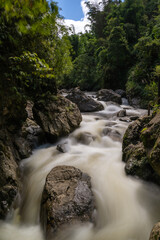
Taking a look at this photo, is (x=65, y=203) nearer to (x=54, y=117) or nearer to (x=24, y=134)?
(x=24, y=134)

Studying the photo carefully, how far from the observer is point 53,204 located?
7.77ft

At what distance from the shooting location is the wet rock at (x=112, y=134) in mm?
5455

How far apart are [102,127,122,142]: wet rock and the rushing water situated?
838mm

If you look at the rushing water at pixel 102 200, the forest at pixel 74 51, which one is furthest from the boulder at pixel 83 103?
the rushing water at pixel 102 200

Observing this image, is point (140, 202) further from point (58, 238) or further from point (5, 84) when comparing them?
point (5, 84)

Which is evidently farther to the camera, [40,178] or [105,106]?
[105,106]

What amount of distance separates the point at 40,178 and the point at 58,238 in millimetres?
1567

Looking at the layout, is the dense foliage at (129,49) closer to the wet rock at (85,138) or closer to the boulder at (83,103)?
the boulder at (83,103)

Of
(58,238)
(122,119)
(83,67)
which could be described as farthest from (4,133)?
(83,67)

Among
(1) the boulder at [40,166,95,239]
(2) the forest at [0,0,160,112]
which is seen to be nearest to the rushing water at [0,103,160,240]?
(1) the boulder at [40,166,95,239]

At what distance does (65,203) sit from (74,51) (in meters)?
4.22

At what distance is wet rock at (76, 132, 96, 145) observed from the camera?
538cm

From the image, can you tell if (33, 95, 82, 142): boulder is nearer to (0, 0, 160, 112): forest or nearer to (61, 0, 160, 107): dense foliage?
(0, 0, 160, 112): forest

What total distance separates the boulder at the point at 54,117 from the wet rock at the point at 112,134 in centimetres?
123
